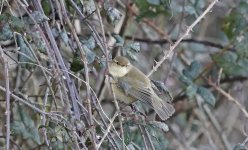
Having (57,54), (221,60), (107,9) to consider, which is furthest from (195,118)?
(57,54)

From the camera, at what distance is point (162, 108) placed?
121 inches

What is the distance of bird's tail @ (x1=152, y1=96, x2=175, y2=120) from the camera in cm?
305

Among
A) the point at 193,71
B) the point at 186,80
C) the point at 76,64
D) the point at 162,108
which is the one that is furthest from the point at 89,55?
the point at 193,71

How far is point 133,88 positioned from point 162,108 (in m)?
0.18

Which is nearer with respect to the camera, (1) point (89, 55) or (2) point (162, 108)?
(1) point (89, 55)

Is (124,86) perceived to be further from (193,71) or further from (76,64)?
(193,71)

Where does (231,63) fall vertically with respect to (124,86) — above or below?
above

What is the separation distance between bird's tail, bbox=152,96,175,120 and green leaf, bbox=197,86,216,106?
0.79 metres

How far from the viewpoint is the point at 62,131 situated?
7.98 ft

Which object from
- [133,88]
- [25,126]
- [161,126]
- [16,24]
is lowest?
[161,126]

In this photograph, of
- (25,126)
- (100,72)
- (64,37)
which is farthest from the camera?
(100,72)

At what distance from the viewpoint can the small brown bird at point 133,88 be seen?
121 inches

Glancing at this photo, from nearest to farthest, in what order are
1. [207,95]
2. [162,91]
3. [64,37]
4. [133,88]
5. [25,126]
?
[64,37] < [162,91] < [133,88] < [25,126] < [207,95]

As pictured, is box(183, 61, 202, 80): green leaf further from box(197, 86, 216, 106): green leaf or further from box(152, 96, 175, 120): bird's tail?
box(152, 96, 175, 120): bird's tail
